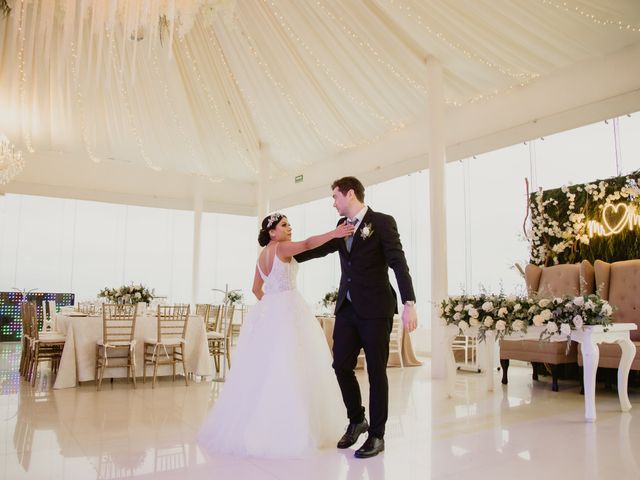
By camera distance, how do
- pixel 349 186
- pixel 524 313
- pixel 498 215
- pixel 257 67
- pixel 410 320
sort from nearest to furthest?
pixel 410 320
pixel 349 186
pixel 524 313
pixel 498 215
pixel 257 67

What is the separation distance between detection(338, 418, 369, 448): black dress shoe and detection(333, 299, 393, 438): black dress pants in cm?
4

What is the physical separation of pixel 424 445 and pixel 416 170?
724 centimetres

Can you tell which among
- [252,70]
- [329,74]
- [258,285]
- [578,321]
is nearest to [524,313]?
[578,321]

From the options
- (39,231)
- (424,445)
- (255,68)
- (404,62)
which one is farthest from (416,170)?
(39,231)

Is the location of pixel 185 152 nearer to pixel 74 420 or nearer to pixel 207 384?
pixel 207 384

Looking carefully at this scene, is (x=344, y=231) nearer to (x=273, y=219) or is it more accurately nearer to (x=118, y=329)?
(x=273, y=219)

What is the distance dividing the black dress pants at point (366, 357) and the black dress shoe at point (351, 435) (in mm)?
37

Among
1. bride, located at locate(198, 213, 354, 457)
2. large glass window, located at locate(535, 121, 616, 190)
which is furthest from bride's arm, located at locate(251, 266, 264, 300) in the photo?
large glass window, located at locate(535, 121, 616, 190)

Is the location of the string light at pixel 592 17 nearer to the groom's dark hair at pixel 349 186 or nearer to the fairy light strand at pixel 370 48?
the fairy light strand at pixel 370 48

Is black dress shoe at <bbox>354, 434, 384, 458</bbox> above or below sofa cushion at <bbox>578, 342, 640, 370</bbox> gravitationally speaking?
below

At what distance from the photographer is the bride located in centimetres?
314

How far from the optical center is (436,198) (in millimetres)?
7500

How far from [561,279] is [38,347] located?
6617mm

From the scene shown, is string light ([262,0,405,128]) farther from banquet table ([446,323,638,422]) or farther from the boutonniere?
the boutonniere
